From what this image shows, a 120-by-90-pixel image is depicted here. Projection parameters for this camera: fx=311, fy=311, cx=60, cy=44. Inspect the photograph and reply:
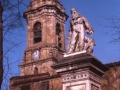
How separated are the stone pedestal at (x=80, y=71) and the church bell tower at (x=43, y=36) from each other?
28.6 meters

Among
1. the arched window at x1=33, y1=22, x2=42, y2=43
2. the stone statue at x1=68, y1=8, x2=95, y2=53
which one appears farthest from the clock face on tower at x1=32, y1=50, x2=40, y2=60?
the stone statue at x1=68, y1=8, x2=95, y2=53

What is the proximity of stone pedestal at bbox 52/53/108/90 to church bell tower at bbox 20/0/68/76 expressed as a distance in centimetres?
2858

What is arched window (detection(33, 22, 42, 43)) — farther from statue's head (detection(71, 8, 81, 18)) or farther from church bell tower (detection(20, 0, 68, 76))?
statue's head (detection(71, 8, 81, 18))

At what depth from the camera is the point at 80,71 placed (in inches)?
319

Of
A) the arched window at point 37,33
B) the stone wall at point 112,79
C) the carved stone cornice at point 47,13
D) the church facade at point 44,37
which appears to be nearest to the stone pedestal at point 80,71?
the stone wall at point 112,79

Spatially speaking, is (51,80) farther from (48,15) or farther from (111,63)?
(48,15)

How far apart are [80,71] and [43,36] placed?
30362 mm

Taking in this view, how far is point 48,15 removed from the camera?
39.4 meters

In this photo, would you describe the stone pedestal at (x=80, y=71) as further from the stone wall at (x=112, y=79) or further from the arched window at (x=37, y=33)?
the arched window at (x=37, y=33)

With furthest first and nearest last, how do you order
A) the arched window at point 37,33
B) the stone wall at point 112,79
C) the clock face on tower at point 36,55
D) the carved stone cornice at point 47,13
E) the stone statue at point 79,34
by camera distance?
the carved stone cornice at point 47,13
the arched window at point 37,33
the clock face on tower at point 36,55
the stone wall at point 112,79
the stone statue at point 79,34

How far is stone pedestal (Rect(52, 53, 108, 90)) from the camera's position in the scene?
801 cm

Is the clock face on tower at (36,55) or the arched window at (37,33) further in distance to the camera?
the arched window at (37,33)

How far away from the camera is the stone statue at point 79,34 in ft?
28.8

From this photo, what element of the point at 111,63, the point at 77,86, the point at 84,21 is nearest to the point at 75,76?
the point at 77,86
